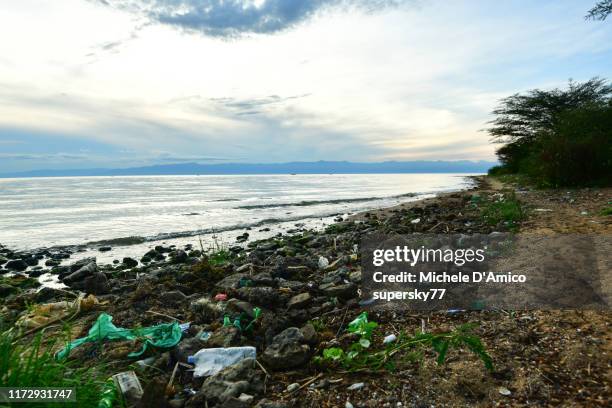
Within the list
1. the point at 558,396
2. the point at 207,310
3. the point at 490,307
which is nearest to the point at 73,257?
the point at 207,310

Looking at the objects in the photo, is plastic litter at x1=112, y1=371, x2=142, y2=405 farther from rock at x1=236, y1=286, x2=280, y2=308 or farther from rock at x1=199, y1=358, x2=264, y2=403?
rock at x1=236, y1=286, x2=280, y2=308

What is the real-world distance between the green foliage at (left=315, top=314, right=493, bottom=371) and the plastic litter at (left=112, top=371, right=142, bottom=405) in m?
1.43

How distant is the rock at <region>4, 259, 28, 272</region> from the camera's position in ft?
34.1

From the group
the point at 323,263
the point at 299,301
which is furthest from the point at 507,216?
the point at 299,301

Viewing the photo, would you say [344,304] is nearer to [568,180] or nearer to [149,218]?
[568,180]

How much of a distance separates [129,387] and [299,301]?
2157 mm

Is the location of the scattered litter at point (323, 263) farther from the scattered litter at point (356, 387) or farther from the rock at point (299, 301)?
the scattered litter at point (356, 387)

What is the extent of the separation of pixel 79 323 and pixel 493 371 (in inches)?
203

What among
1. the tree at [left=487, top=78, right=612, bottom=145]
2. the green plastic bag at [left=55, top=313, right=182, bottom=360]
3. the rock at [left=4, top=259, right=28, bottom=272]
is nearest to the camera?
the green plastic bag at [left=55, top=313, right=182, bottom=360]

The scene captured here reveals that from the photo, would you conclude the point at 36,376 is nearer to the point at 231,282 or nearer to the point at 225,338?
the point at 225,338

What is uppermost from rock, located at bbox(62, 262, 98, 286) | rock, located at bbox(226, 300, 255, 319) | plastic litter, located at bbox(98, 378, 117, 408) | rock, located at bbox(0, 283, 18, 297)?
plastic litter, located at bbox(98, 378, 117, 408)

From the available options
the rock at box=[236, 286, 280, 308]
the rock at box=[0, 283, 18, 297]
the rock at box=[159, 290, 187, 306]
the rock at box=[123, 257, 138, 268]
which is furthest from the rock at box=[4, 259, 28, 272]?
the rock at box=[236, 286, 280, 308]

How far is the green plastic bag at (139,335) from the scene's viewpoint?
12.0 feet

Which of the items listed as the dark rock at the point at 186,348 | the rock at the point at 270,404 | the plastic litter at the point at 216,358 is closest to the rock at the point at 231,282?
the dark rock at the point at 186,348
